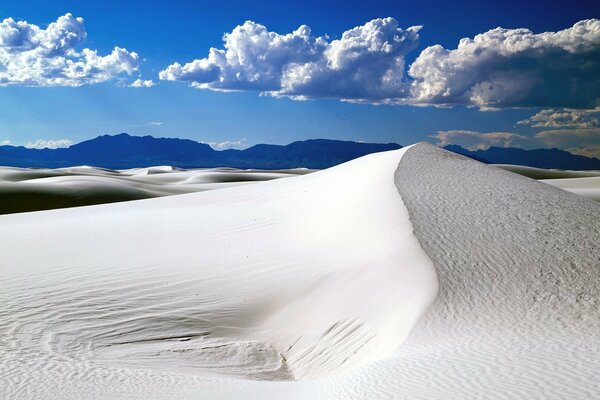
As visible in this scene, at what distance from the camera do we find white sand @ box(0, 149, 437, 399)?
23.3 ft

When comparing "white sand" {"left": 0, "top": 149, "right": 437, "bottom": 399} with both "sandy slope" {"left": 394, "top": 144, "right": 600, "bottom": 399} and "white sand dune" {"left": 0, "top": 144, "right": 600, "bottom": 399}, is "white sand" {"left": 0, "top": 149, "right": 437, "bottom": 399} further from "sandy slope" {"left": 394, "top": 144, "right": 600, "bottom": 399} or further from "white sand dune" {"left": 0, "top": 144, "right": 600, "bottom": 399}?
"sandy slope" {"left": 394, "top": 144, "right": 600, "bottom": 399}

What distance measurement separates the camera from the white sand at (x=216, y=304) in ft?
23.3

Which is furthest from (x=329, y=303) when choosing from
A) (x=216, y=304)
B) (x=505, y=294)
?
(x=505, y=294)

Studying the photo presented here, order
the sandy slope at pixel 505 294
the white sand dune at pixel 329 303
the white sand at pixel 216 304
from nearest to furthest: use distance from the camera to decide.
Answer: the sandy slope at pixel 505 294 < the white sand dune at pixel 329 303 < the white sand at pixel 216 304

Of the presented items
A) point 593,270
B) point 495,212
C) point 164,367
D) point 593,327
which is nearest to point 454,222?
point 495,212

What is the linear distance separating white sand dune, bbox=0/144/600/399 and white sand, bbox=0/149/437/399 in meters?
0.04

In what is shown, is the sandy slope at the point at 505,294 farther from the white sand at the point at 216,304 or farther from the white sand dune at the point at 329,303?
the white sand at the point at 216,304

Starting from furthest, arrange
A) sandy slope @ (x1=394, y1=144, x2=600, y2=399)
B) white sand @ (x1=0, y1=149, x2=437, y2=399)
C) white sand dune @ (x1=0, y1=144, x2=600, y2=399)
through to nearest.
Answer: white sand @ (x1=0, y1=149, x2=437, y2=399), white sand dune @ (x1=0, y1=144, x2=600, y2=399), sandy slope @ (x1=394, y1=144, x2=600, y2=399)

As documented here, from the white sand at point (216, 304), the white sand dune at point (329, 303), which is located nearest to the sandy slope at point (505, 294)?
the white sand dune at point (329, 303)

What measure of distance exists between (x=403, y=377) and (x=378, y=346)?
173 centimetres

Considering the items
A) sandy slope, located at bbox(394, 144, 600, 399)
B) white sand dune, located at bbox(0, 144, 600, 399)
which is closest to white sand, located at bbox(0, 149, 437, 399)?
white sand dune, located at bbox(0, 144, 600, 399)

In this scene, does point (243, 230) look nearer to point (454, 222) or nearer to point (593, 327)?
point (454, 222)

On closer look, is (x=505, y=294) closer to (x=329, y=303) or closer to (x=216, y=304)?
(x=329, y=303)

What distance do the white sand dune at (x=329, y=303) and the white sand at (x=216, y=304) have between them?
36mm
